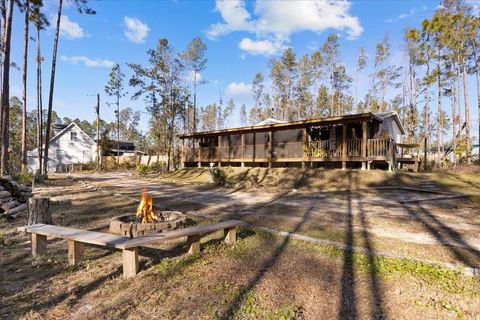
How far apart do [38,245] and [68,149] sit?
130 ft

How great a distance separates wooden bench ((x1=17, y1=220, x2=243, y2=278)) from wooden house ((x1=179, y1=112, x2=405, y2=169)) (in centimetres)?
1214

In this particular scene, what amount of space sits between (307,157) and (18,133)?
5900cm

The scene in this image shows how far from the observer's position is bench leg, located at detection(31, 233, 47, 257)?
492 cm

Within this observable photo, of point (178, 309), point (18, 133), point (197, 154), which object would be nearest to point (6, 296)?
point (178, 309)

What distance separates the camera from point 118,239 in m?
4.00

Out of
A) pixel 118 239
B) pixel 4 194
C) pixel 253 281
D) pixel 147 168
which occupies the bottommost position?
pixel 253 281

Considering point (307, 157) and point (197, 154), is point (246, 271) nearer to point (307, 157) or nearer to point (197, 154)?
point (307, 157)

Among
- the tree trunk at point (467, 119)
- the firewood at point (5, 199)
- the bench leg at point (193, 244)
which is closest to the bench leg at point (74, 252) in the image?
the bench leg at point (193, 244)

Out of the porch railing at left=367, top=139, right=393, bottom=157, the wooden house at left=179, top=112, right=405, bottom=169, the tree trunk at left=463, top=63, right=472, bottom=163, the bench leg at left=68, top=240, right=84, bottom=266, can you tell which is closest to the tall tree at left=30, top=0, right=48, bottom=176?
the wooden house at left=179, top=112, right=405, bottom=169

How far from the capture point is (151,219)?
229 inches

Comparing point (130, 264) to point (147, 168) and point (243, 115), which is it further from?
point (243, 115)

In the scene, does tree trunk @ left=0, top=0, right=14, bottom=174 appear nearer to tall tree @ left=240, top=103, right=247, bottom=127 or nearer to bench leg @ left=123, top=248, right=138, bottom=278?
bench leg @ left=123, top=248, right=138, bottom=278

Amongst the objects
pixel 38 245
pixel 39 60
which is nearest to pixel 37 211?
pixel 38 245

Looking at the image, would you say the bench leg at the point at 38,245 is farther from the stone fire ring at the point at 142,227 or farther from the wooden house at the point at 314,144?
the wooden house at the point at 314,144
